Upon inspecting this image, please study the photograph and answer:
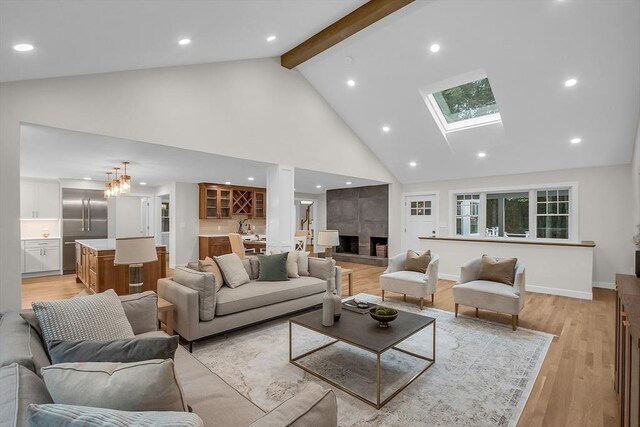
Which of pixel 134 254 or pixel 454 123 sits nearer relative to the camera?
pixel 134 254

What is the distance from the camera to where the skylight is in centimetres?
534

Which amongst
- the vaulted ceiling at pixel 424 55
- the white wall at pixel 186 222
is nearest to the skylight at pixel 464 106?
the vaulted ceiling at pixel 424 55

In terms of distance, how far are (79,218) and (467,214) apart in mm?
9159

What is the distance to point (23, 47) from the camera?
7.22 ft

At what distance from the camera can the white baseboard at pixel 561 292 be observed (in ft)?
16.8

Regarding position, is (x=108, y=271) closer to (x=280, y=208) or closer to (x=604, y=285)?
(x=280, y=208)

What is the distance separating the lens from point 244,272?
159 inches

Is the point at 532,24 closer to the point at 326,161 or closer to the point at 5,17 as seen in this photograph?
the point at 326,161

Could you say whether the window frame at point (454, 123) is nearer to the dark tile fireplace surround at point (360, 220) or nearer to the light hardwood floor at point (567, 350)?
the dark tile fireplace surround at point (360, 220)

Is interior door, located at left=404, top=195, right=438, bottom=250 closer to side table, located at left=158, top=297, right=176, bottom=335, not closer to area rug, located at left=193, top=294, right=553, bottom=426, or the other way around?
area rug, located at left=193, top=294, right=553, bottom=426

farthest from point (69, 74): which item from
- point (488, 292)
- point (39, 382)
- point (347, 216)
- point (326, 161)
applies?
point (347, 216)

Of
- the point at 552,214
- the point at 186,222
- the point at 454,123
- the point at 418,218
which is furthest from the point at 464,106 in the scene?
the point at 186,222

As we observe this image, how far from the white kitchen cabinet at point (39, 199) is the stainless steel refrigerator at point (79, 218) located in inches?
15.1

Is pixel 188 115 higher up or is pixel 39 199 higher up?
pixel 188 115
